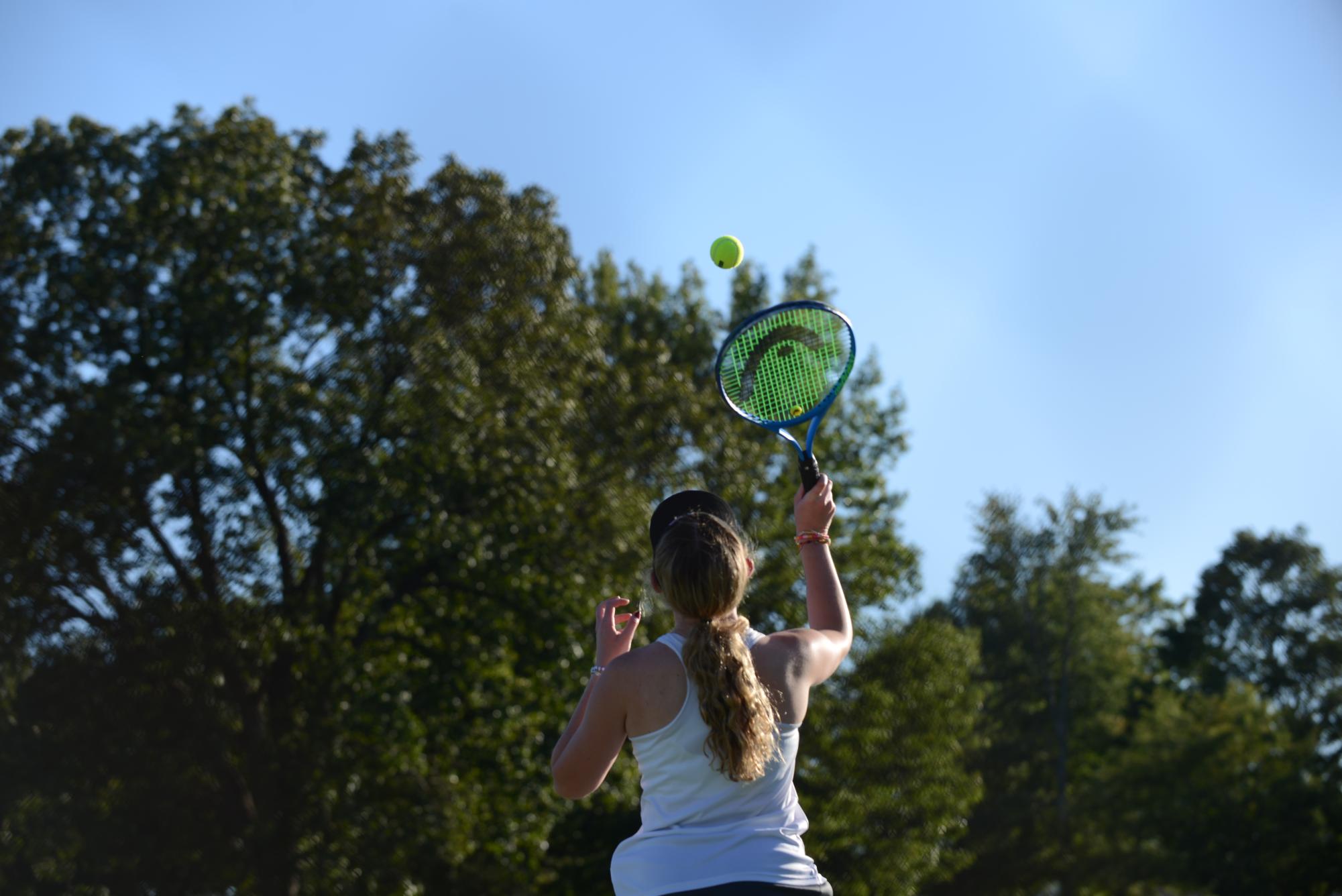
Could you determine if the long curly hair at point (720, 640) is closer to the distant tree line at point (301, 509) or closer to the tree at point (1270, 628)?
the distant tree line at point (301, 509)

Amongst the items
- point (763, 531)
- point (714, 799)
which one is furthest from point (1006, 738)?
point (714, 799)

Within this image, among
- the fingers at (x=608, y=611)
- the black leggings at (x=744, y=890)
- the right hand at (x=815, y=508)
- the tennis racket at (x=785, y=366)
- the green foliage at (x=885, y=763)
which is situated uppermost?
the green foliage at (x=885, y=763)

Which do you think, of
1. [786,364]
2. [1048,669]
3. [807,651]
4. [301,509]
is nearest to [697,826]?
[807,651]

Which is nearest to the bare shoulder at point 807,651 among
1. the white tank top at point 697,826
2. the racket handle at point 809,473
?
the white tank top at point 697,826

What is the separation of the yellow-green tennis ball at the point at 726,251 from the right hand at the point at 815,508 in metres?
2.56

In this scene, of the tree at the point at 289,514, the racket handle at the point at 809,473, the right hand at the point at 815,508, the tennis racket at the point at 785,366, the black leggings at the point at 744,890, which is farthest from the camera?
the tree at the point at 289,514

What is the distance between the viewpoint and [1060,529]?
40.4 meters

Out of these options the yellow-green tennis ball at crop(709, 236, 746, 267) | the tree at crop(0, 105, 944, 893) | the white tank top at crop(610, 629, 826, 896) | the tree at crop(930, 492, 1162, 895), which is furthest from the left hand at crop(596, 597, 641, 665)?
the tree at crop(930, 492, 1162, 895)

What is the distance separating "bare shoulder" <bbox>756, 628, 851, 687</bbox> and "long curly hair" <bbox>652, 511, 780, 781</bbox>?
9 centimetres

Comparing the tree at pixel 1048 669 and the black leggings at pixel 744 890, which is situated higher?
the tree at pixel 1048 669

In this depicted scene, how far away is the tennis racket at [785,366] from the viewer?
14.8ft

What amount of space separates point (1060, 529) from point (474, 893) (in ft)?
91.2

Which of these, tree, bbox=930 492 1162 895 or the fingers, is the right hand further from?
tree, bbox=930 492 1162 895

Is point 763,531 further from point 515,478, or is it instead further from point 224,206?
point 224,206
